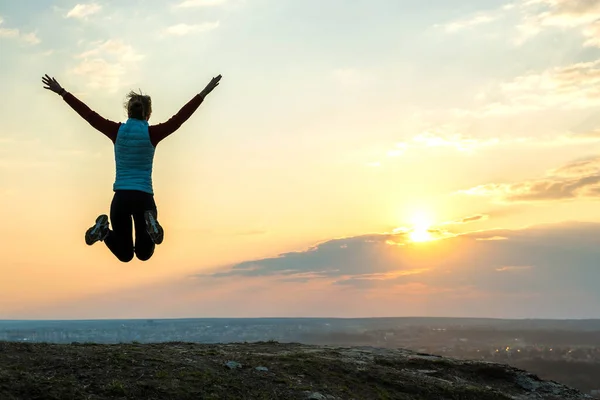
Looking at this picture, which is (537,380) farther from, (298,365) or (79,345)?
(79,345)

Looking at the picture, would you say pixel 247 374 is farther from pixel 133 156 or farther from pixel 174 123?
pixel 174 123

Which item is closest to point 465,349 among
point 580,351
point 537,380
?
point 580,351

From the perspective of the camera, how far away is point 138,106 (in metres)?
11.3

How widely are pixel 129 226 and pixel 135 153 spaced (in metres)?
1.42

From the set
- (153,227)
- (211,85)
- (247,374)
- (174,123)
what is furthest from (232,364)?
(211,85)

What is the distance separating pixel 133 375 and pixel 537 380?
12034 mm

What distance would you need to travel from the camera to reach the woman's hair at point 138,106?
37.1ft

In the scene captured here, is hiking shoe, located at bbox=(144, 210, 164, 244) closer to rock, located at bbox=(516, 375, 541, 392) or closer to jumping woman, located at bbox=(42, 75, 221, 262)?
jumping woman, located at bbox=(42, 75, 221, 262)

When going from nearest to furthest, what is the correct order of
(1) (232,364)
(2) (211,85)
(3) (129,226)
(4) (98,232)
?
(2) (211,85)
(3) (129,226)
(4) (98,232)
(1) (232,364)

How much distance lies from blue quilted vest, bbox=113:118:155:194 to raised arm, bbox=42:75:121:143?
184 mm

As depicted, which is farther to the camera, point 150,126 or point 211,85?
point 211,85

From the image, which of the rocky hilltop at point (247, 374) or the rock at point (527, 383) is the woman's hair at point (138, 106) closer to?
the rocky hilltop at point (247, 374)

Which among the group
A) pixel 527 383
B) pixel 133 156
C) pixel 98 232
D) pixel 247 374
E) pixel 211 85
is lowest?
pixel 527 383

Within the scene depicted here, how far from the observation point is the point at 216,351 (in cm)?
1502
